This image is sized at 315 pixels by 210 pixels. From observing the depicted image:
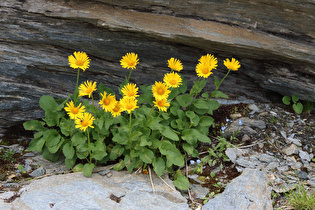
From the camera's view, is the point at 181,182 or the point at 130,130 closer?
the point at 130,130

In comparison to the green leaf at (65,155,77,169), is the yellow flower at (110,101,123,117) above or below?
above

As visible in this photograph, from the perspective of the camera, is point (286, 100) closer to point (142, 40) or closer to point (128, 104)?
point (142, 40)

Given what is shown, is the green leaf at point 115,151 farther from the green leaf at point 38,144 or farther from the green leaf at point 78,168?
the green leaf at point 38,144

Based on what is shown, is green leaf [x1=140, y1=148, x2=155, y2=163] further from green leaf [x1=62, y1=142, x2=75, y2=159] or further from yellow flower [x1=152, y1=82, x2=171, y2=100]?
green leaf [x1=62, y1=142, x2=75, y2=159]

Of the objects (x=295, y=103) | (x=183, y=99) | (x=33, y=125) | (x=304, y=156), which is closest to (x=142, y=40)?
(x=183, y=99)

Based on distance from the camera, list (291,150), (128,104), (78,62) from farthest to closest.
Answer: (291,150) < (78,62) < (128,104)

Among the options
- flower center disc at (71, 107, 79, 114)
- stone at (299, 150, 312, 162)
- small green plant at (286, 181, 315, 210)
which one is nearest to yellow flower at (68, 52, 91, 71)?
flower center disc at (71, 107, 79, 114)

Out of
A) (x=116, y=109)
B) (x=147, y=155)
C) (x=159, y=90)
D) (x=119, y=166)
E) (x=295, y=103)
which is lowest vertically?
(x=119, y=166)
